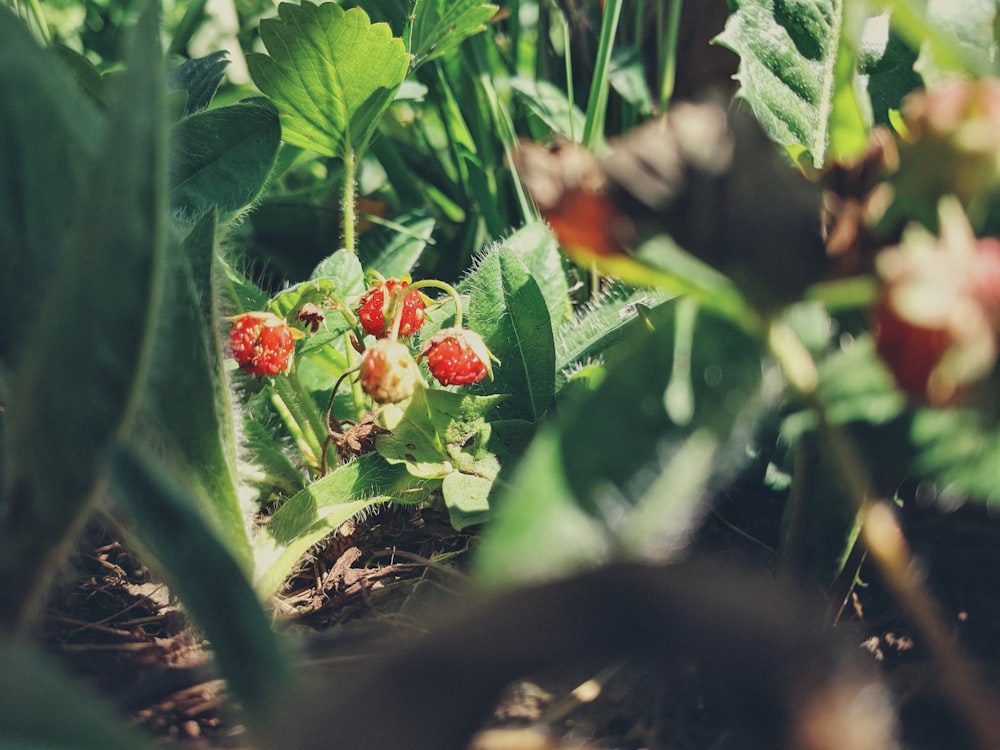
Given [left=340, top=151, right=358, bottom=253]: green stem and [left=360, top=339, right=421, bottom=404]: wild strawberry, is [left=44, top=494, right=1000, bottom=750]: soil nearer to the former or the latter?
[left=360, top=339, right=421, bottom=404]: wild strawberry

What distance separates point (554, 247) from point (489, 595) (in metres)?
0.81

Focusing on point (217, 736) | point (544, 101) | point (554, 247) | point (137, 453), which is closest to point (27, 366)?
point (137, 453)

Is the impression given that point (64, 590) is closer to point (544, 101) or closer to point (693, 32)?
point (544, 101)

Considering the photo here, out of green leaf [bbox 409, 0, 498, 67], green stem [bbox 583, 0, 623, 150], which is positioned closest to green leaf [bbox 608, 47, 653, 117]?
green stem [bbox 583, 0, 623, 150]

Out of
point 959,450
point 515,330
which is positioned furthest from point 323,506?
point 959,450

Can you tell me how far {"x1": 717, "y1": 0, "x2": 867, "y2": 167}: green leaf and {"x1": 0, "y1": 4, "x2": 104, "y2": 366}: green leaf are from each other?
64cm

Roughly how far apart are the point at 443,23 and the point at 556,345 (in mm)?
472

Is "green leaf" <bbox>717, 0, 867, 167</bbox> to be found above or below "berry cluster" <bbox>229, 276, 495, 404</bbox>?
above

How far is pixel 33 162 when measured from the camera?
64cm

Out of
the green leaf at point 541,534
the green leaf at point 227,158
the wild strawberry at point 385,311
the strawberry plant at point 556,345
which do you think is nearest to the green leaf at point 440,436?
Result: the strawberry plant at point 556,345

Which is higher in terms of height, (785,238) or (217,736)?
(785,238)

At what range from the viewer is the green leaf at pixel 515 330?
1023 millimetres

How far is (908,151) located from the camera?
50 centimetres

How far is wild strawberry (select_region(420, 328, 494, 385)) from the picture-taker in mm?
947
